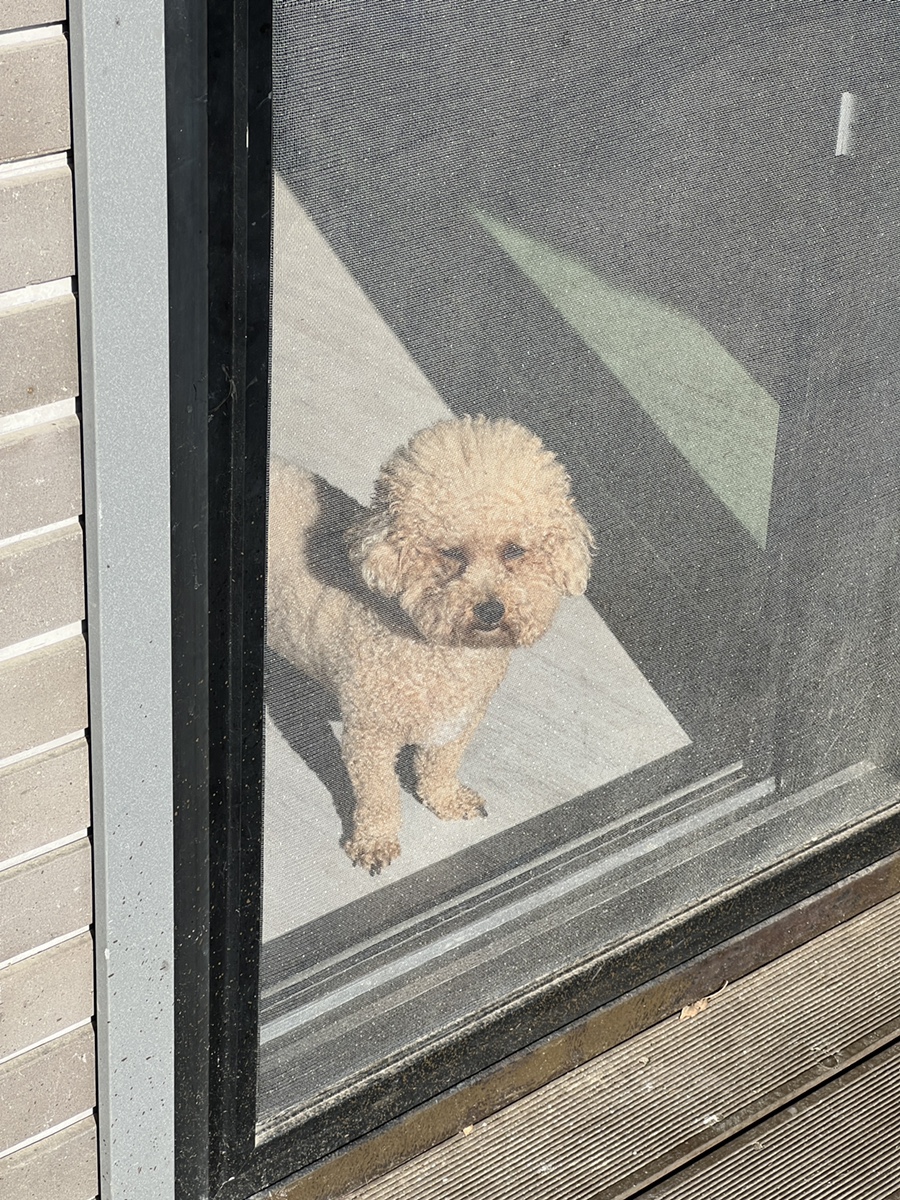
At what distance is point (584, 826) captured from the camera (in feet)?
6.23

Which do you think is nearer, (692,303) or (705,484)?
(692,303)

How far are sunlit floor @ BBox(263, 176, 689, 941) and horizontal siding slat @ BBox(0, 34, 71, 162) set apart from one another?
0.65ft


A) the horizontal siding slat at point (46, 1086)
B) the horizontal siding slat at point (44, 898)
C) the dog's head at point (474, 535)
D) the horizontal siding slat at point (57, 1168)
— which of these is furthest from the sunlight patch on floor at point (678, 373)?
the horizontal siding slat at point (57, 1168)

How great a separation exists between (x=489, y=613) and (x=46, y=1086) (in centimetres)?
70

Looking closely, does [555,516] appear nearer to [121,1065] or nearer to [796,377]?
[796,377]

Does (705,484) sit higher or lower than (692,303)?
lower

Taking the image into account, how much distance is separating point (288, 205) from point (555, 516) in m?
0.52

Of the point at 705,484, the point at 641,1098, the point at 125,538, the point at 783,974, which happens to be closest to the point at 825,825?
the point at 783,974

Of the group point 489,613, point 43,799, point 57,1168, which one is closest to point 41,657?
point 43,799

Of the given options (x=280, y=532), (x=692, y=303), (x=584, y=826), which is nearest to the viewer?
(x=280, y=532)

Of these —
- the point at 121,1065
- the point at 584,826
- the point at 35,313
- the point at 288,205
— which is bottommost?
the point at 121,1065

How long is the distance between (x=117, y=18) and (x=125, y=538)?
434 millimetres

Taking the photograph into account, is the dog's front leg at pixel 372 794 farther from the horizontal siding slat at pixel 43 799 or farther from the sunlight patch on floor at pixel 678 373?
the sunlight patch on floor at pixel 678 373

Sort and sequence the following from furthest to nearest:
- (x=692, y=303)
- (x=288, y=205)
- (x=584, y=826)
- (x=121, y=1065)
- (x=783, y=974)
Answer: (x=783, y=974)
(x=584, y=826)
(x=692, y=303)
(x=121, y=1065)
(x=288, y=205)
